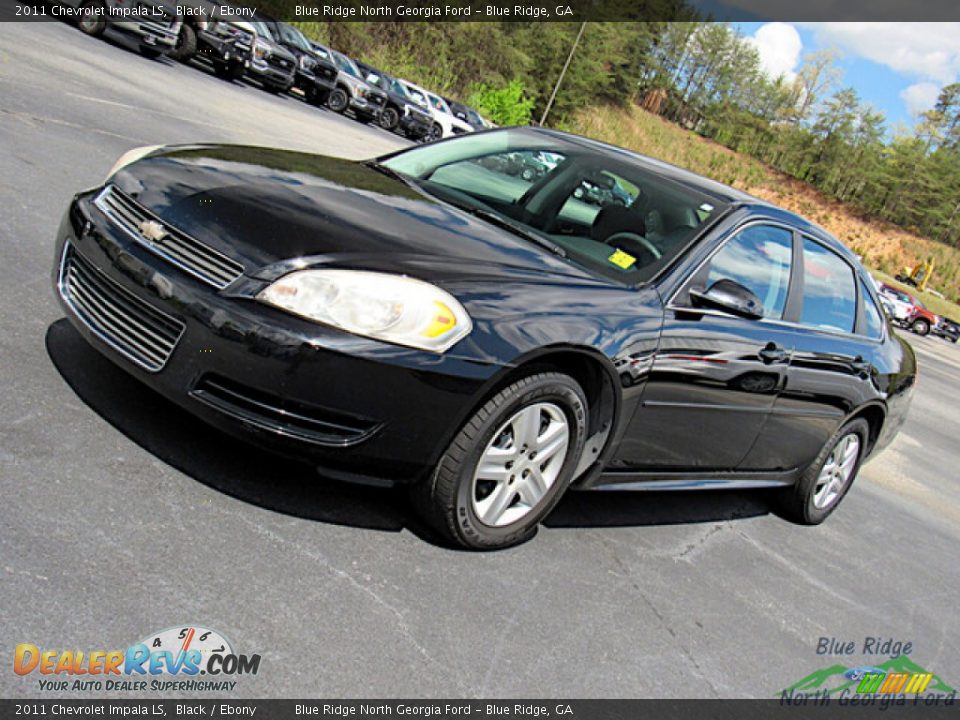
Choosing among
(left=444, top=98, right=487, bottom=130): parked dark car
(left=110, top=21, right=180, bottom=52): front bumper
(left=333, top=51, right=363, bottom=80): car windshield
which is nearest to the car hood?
(left=110, top=21, right=180, bottom=52): front bumper

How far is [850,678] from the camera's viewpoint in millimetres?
4047

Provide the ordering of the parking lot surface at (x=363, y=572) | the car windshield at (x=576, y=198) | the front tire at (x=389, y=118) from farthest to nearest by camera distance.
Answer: the front tire at (x=389, y=118) < the car windshield at (x=576, y=198) < the parking lot surface at (x=363, y=572)

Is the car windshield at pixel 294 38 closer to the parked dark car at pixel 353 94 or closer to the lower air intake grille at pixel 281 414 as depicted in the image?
the parked dark car at pixel 353 94

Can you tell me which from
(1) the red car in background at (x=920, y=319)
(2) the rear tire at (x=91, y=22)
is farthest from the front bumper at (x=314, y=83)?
(1) the red car in background at (x=920, y=319)

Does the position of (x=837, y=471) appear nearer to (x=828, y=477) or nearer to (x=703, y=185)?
(x=828, y=477)

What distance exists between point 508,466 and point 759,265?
185 centimetres

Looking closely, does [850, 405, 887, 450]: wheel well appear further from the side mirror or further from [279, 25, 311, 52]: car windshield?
[279, 25, 311, 52]: car windshield

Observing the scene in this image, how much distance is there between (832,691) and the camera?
3.88 meters

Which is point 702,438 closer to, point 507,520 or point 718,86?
point 507,520

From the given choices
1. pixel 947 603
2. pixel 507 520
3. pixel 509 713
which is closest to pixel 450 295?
pixel 507 520

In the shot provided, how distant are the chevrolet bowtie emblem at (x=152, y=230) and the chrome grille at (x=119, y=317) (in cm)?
20

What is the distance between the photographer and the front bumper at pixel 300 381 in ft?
10.3

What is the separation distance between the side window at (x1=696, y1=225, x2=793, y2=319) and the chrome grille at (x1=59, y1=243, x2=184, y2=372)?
2243 millimetres

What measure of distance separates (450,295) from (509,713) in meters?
1.34
